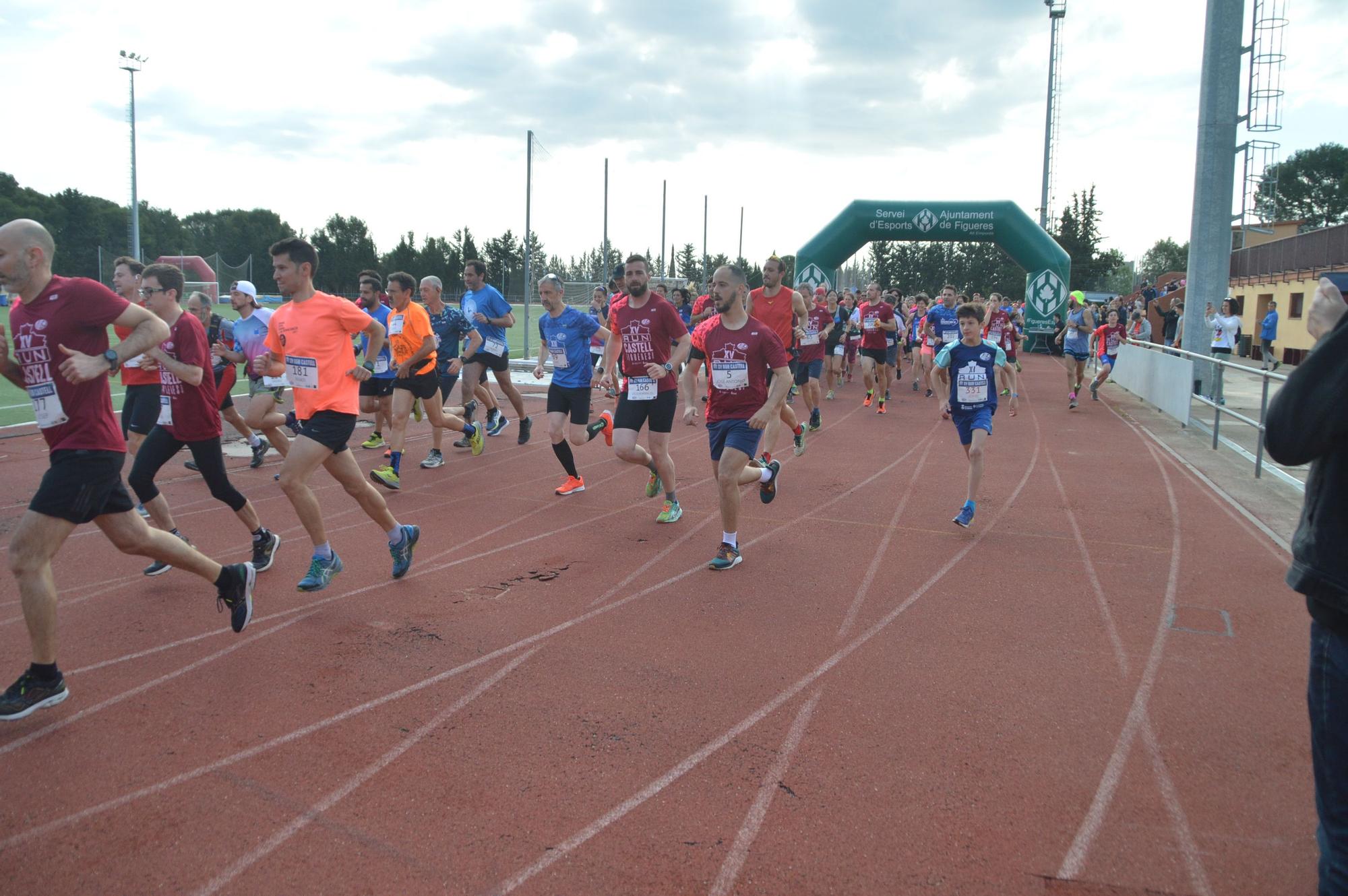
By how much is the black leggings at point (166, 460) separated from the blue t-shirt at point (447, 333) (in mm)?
5056

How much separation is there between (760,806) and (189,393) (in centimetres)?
453

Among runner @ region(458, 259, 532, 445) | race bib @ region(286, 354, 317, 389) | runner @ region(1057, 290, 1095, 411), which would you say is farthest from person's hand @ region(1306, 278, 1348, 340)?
runner @ region(1057, 290, 1095, 411)

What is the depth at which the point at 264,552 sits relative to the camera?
595 centimetres

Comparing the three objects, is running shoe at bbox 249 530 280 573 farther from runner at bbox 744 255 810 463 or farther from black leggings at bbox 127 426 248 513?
runner at bbox 744 255 810 463

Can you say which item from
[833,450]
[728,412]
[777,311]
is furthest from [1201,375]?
[728,412]

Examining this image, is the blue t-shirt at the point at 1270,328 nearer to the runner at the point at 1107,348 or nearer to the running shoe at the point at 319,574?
the runner at the point at 1107,348

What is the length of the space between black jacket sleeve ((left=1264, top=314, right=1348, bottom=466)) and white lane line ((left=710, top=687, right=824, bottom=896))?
1.97 metres

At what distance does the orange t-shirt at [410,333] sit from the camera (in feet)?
30.3

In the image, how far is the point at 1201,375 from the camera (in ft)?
47.9

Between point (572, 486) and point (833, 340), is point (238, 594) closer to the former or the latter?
point (572, 486)

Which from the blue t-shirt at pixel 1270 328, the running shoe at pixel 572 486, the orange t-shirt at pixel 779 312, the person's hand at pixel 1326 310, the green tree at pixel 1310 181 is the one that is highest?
the green tree at pixel 1310 181

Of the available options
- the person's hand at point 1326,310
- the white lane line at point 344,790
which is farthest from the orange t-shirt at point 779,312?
the person's hand at point 1326,310

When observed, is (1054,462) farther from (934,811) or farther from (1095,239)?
(1095,239)

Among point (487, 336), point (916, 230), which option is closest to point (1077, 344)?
point (916, 230)
